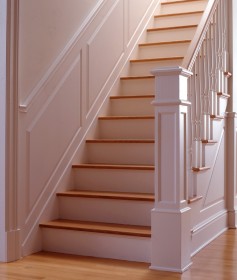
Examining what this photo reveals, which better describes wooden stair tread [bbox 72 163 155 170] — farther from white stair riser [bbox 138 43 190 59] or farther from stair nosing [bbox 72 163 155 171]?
white stair riser [bbox 138 43 190 59]

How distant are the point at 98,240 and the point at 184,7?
139 inches

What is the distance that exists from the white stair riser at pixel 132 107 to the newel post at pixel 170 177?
1454 mm

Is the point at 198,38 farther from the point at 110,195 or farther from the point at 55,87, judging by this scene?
the point at 110,195

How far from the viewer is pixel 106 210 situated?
3.81 meters

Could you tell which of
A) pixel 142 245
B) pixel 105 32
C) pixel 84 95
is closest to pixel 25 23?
pixel 84 95

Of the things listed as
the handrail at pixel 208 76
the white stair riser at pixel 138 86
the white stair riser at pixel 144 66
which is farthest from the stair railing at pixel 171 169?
the white stair riser at pixel 144 66

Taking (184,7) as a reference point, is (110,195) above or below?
below

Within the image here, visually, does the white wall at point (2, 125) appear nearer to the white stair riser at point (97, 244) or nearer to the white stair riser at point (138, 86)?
the white stair riser at point (97, 244)

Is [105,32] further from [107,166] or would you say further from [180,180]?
[180,180]

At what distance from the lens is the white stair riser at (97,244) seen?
3.42m

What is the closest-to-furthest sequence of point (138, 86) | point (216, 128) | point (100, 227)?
point (100, 227) → point (216, 128) → point (138, 86)

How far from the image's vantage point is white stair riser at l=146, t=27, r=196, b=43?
5535mm

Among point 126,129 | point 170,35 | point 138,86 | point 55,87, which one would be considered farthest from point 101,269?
point 170,35

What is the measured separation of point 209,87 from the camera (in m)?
4.30
